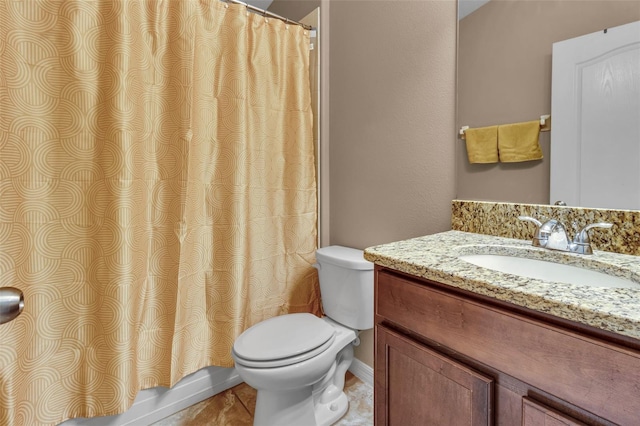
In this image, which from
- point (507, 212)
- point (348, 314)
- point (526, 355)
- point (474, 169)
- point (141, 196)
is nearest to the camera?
point (526, 355)

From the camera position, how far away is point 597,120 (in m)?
0.94

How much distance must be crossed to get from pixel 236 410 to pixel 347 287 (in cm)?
79

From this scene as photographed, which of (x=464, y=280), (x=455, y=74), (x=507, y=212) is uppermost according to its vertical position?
(x=455, y=74)

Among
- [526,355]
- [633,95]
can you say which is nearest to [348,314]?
[526,355]

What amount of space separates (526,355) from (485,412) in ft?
0.55

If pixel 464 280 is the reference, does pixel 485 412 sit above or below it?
below

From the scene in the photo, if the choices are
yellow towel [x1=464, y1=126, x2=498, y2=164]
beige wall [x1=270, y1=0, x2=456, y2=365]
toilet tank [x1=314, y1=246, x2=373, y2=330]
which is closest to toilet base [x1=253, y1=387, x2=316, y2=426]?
toilet tank [x1=314, y1=246, x2=373, y2=330]

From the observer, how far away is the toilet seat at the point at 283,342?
3.92ft

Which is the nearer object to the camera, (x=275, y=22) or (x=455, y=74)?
(x=455, y=74)

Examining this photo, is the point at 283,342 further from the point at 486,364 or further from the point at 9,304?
the point at 9,304

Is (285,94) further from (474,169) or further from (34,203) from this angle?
(34,203)

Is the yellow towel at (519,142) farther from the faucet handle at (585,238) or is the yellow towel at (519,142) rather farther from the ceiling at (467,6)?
the ceiling at (467,6)

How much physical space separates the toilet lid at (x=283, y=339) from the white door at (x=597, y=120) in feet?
3.21

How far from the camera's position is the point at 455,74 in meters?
1.25
